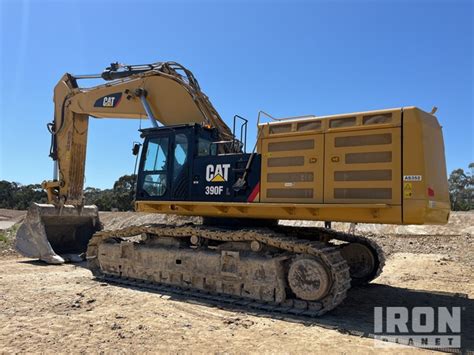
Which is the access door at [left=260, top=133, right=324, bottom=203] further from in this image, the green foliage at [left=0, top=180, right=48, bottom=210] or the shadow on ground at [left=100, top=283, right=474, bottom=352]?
the green foliage at [left=0, top=180, right=48, bottom=210]

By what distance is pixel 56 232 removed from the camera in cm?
1262

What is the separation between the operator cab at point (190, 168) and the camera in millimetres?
8195

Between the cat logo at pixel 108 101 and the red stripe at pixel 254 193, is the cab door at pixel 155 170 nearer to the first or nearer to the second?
the red stripe at pixel 254 193

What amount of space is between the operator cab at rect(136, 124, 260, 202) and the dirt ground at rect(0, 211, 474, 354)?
2.14 meters

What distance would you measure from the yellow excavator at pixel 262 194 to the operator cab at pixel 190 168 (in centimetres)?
2

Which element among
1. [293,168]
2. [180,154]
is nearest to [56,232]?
[180,154]

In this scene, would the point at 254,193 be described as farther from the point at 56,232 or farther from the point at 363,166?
the point at 56,232

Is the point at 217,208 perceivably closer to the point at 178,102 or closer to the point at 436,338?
the point at 178,102

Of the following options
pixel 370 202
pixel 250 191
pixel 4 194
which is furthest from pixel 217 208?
pixel 4 194

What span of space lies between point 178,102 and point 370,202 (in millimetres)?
5616

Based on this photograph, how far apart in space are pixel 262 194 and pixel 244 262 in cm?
130

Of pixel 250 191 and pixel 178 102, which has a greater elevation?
pixel 178 102

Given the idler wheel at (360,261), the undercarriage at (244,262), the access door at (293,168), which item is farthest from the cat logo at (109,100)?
the idler wheel at (360,261)

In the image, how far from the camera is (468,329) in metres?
6.26
